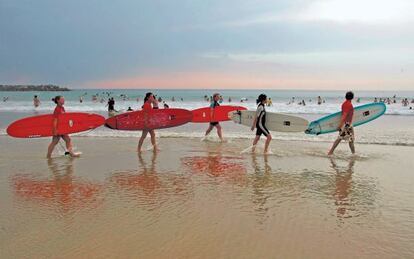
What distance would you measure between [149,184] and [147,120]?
484 cm

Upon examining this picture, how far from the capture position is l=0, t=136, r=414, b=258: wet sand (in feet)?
14.8

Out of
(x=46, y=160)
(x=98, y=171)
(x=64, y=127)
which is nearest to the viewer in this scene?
(x=98, y=171)

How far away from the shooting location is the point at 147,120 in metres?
12.1

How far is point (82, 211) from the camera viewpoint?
580 centimetres

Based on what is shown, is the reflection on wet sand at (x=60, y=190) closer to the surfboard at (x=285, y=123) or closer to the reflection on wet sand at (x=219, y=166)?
the reflection on wet sand at (x=219, y=166)

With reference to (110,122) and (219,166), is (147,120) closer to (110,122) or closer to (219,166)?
(110,122)

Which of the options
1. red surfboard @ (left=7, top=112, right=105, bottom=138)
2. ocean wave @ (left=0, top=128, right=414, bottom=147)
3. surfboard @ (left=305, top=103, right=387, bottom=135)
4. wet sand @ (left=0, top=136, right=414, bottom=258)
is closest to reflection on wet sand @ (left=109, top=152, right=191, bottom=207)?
wet sand @ (left=0, top=136, right=414, bottom=258)

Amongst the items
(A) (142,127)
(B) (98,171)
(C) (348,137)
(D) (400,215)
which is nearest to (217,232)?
(D) (400,215)

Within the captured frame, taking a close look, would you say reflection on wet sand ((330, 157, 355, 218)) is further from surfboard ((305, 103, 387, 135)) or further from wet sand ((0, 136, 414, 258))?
surfboard ((305, 103, 387, 135))

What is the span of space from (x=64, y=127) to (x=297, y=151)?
679cm

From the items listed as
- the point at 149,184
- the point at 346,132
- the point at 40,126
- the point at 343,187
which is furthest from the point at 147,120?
the point at 343,187

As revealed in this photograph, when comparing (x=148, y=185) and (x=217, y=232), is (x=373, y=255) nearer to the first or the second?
(x=217, y=232)

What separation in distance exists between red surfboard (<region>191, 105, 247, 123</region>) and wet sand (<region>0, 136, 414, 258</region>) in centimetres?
374

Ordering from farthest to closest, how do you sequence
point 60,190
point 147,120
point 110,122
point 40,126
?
1. point 110,122
2. point 147,120
3. point 40,126
4. point 60,190
